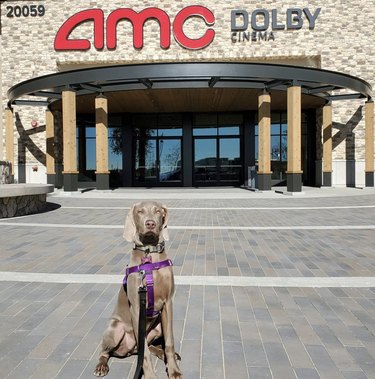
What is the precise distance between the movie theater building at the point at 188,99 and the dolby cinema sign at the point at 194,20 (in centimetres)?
7

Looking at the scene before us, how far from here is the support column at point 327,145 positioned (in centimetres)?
2262

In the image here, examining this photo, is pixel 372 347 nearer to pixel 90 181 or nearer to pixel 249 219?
pixel 249 219

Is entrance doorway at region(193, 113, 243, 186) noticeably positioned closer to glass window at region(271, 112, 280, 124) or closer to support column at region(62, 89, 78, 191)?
glass window at region(271, 112, 280, 124)

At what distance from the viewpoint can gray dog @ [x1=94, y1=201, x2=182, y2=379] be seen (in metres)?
2.52

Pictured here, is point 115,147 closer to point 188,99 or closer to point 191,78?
point 188,99

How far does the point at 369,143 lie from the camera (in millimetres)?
21594

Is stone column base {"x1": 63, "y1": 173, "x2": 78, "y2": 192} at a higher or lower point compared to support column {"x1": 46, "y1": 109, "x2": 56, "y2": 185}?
lower

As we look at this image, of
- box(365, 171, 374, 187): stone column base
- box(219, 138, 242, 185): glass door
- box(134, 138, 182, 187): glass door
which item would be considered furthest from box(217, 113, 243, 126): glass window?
box(365, 171, 374, 187): stone column base

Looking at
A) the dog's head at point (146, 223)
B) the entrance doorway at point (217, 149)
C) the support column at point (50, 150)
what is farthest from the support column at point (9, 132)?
the dog's head at point (146, 223)

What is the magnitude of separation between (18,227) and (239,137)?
61.1 feet

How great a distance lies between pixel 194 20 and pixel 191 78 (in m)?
9.82

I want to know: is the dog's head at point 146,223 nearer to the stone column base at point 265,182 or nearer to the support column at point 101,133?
the stone column base at point 265,182

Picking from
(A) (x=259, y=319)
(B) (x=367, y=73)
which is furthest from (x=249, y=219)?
(B) (x=367, y=73)

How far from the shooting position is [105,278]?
16.4 ft
